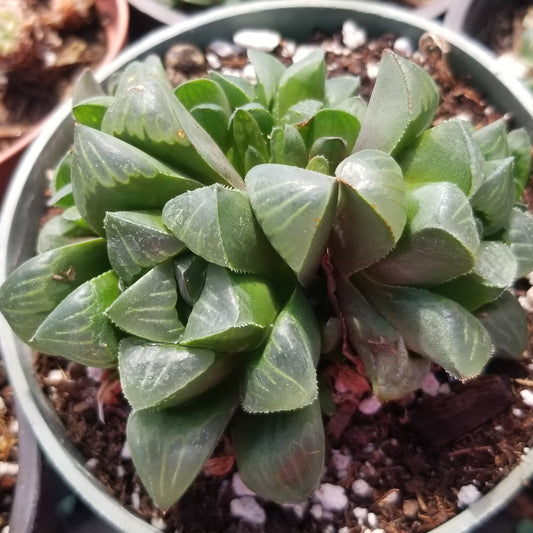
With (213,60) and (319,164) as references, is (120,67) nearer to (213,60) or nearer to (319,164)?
(213,60)

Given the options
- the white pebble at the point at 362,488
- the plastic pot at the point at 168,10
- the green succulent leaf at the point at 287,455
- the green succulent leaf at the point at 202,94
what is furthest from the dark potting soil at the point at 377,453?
the plastic pot at the point at 168,10

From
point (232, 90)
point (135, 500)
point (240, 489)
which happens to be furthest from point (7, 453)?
point (232, 90)

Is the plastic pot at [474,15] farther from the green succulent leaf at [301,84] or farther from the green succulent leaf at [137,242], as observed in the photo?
the green succulent leaf at [137,242]

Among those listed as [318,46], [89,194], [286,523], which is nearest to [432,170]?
[89,194]

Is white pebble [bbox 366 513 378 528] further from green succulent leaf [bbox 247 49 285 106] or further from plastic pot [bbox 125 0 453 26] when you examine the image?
plastic pot [bbox 125 0 453 26]

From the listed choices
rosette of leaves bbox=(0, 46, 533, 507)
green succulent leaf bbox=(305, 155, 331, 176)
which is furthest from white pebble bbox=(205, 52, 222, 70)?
green succulent leaf bbox=(305, 155, 331, 176)

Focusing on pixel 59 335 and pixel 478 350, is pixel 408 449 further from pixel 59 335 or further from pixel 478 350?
pixel 59 335

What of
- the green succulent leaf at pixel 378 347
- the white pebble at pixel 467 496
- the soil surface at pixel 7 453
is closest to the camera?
the green succulent leaf at pixel 378 347
